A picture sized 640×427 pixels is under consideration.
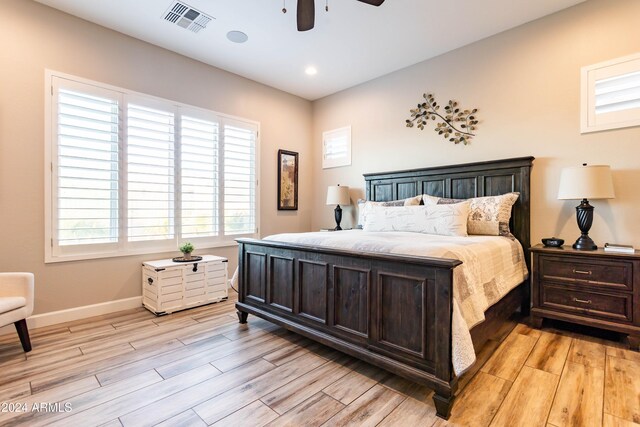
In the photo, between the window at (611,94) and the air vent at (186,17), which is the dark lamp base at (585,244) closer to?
the window at (611,94)

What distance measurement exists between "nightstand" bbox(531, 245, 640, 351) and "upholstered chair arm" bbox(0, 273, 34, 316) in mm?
4425

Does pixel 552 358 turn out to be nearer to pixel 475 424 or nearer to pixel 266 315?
pixel 475 424

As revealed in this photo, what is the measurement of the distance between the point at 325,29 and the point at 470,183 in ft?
7.97

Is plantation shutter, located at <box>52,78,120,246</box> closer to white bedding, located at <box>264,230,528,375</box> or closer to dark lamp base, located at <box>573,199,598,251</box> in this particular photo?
white bedding, located at <box>264,230,528,375</box>

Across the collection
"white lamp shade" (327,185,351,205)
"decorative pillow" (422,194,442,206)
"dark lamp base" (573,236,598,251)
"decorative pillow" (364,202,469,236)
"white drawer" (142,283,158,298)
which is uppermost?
"white lamp shade" (327,185,351,205)

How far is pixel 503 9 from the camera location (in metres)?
3.06

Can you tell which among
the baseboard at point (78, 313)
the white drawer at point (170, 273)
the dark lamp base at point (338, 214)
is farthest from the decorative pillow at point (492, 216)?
the baseboard at point (78, 313)

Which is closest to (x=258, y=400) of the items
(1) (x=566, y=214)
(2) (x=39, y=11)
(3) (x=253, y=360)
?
(3) (x=253, y=360)

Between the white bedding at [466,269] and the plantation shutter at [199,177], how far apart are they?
1721mm

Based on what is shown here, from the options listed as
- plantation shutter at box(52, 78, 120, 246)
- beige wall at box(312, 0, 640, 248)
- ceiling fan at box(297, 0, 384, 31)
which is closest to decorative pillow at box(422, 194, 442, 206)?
beige wall at box(312, 0, 640, 248)

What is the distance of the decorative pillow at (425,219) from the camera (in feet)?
9.80

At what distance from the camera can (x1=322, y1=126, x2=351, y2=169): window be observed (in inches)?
200

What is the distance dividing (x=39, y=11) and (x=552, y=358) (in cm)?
549

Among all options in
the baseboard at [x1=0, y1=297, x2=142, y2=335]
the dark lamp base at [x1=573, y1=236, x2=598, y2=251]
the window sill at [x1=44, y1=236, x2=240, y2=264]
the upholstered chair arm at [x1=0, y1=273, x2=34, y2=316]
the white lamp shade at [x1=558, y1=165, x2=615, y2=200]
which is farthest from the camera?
the window sill at [x1=44, y1=236, x2=240, y2=264]
